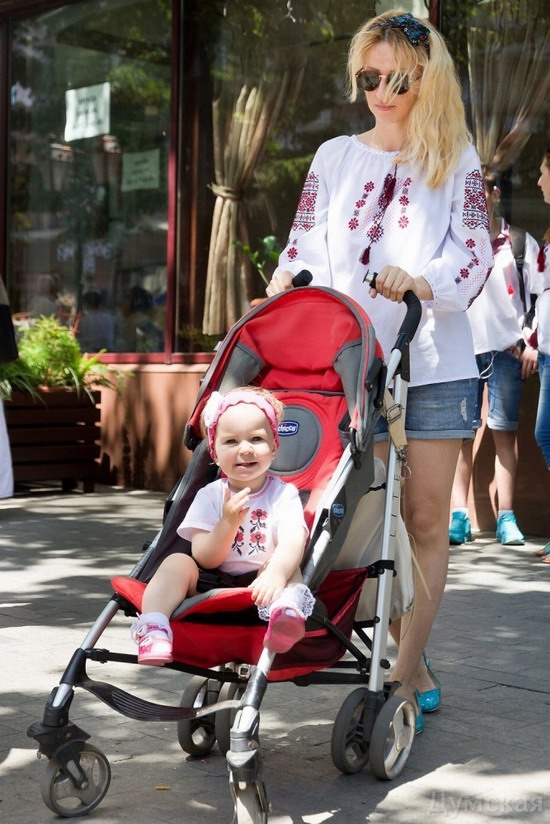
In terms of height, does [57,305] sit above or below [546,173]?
below

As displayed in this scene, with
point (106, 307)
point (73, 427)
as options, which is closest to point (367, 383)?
point (73, 427)

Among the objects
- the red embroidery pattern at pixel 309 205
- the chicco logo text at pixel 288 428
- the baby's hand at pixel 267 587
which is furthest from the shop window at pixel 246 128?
the baby's hand at pixel 267 587

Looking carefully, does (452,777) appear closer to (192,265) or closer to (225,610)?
(225,610)

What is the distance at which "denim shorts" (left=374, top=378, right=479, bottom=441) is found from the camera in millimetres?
4141

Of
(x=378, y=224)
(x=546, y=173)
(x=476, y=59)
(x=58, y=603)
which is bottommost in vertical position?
(x=58, y=603)

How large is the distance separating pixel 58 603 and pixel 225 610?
2.99 m

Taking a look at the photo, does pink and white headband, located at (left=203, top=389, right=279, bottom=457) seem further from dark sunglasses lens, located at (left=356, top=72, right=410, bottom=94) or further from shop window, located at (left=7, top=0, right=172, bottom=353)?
shop window, located at (left=7, top=0, right=172, bottom=353)

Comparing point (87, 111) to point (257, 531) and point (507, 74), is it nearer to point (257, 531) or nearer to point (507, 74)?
point (507, 74)

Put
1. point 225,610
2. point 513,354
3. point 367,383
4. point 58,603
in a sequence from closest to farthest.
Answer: point 225,610 → point 367,383 → point 58,603 → point 513,354

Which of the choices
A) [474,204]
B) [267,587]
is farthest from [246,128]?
[267,587]

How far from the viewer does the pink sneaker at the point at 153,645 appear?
326 centimetres

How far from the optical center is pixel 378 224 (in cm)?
415

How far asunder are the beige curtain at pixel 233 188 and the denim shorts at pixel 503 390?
9.67 feet

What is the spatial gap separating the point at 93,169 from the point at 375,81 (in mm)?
8132
